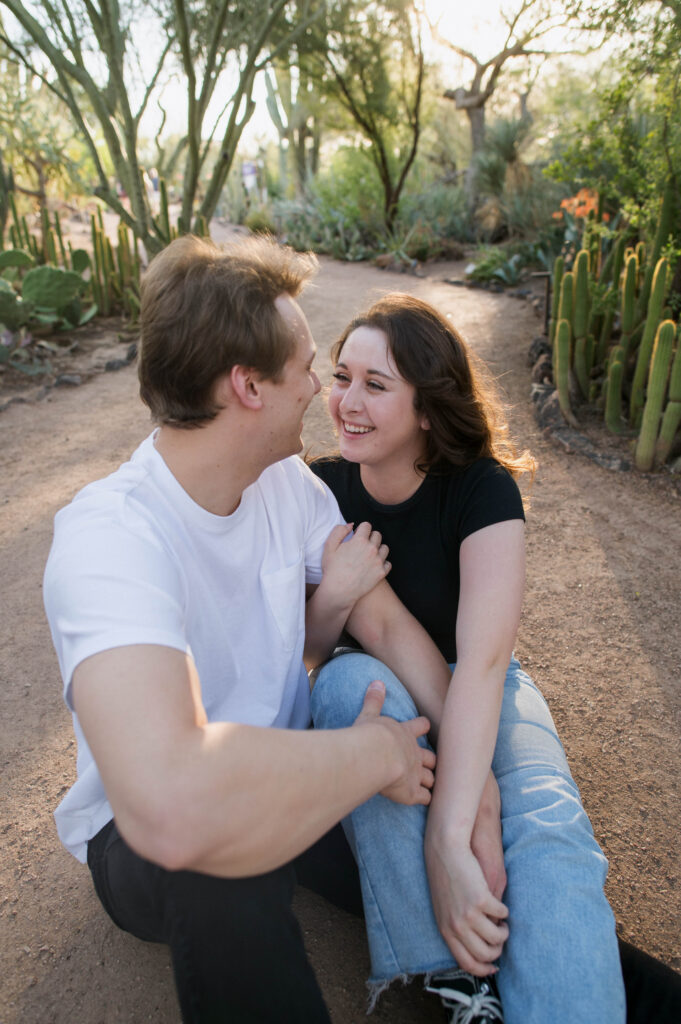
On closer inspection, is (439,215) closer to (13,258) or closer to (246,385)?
(13,258)

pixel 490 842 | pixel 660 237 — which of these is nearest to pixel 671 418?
pixel 660 237

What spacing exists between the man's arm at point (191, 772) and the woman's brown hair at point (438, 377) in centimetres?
94

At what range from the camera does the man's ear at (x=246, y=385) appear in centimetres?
146

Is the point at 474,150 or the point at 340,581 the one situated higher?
the point at 474,150

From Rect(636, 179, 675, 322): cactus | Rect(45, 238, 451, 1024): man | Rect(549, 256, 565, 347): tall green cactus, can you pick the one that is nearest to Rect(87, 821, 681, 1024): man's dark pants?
Rect(45, 238, 451, 1024): man

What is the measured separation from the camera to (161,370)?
1460 millimetres

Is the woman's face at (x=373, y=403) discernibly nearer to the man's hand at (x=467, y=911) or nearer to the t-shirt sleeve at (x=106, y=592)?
the t-shirt sleeve at (x=106, y=592)

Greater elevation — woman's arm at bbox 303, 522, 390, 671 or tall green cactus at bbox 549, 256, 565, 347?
tall green cactus at bbox 549, 256, 565, 347

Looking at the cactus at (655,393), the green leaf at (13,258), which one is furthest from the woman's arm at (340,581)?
the green leaf at (13,258)

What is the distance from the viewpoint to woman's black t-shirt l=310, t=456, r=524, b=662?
1.83m

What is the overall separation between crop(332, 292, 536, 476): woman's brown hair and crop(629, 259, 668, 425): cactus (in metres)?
2.66

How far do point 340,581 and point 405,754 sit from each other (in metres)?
0.49

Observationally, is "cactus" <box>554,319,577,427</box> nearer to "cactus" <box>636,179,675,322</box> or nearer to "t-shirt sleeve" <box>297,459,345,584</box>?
"cactus" <box>636,179,675,322</box>

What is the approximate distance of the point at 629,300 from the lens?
4.54m
